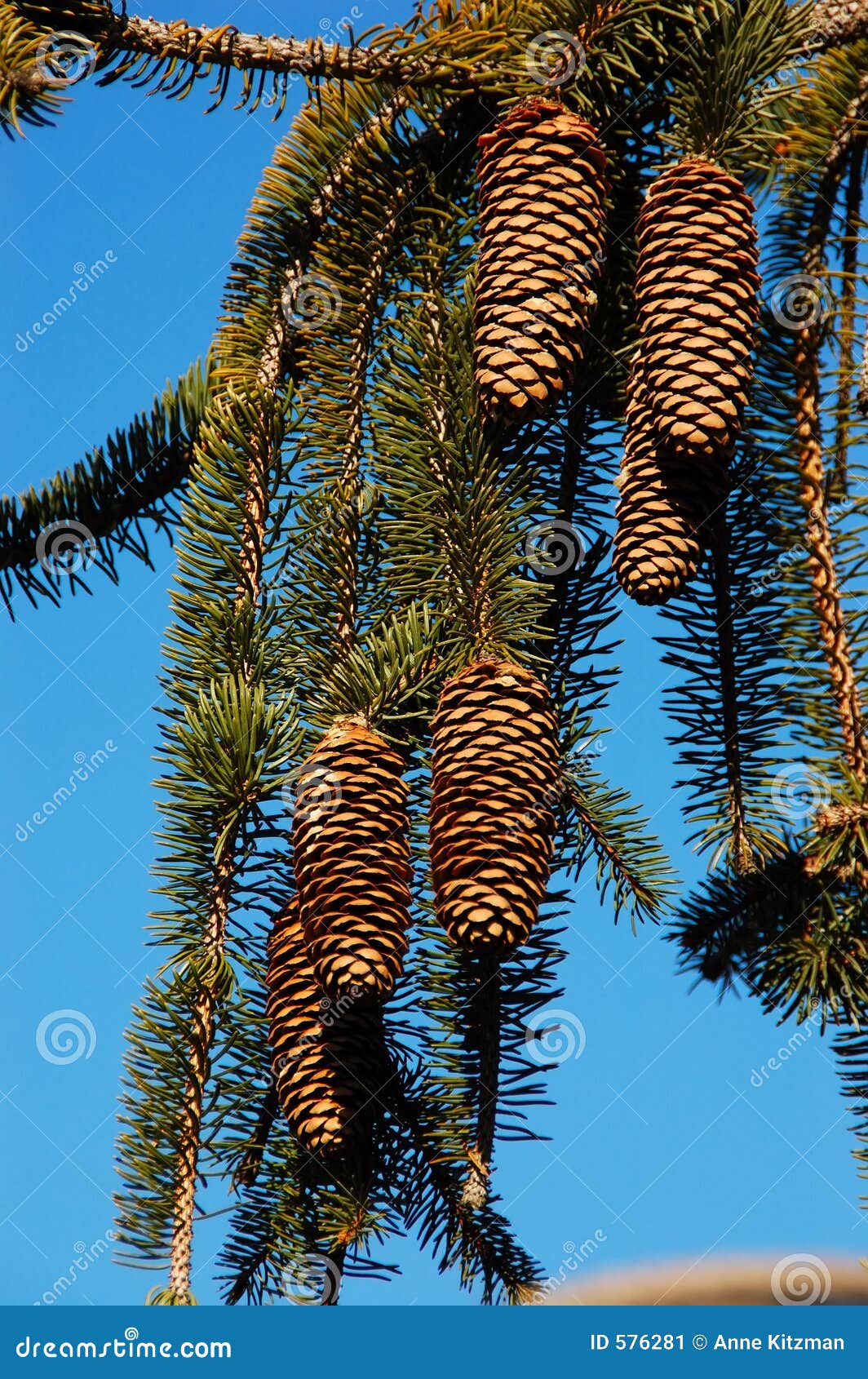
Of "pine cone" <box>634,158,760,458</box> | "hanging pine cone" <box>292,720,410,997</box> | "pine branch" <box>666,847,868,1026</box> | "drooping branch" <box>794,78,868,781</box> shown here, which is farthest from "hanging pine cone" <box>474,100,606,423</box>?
"pine branch" <box>666,847,868,1026</box>

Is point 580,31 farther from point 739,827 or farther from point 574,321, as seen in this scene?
point 739,827

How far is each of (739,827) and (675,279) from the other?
25.2 inches

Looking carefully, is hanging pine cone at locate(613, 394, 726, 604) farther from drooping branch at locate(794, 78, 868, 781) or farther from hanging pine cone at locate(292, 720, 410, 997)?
hanging pine cone at locate(292, 720, 410, 997)

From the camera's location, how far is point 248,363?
1858 millimetres

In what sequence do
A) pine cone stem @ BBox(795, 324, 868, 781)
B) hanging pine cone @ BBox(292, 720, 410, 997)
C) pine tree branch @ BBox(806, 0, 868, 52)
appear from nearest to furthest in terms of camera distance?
hanging pine cone @ BBox(292, 720, 410, 997), pine cone stem @ BBox(795, 324, 868, 781), pine tree branch @ BBox(806, 0, 868, 52)

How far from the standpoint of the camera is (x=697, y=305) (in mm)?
1514

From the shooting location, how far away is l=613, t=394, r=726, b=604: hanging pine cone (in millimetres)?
1463

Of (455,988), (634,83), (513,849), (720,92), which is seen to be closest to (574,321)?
(720,92)

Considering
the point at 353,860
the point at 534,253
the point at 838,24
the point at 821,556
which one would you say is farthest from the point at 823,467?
the point at 353,860

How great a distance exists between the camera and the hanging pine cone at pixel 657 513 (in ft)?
4.80

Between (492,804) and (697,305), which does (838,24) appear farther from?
(492,804)

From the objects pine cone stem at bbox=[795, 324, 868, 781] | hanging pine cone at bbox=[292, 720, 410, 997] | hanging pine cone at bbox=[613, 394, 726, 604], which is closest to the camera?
hanging pine cone at bbox=[292, 720, 410, 997]

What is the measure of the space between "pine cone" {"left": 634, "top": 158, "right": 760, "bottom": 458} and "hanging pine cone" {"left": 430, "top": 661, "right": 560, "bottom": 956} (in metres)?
0.33

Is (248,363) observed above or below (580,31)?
below
